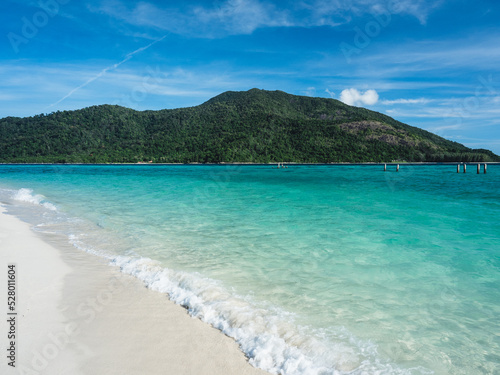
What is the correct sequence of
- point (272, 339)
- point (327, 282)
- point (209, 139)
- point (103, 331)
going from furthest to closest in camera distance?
point (209, 139) → point (327, 282) → point (103, 331) → point (272, 339)

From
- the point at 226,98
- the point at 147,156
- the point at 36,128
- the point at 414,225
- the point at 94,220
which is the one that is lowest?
the point at 414,225

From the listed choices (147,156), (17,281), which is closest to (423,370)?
(17,281)

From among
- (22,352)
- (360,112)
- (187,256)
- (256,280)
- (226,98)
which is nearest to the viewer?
(22,352)

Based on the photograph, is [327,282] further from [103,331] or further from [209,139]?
[209,139]

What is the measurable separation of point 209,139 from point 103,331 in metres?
156

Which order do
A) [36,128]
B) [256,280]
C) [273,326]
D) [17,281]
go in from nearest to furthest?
1. [273,326]
2. [17,281]
3. [256,280]
4. [36,128]

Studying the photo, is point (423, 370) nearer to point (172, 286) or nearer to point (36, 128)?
point (172, 286)

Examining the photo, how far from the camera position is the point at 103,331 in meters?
4.40

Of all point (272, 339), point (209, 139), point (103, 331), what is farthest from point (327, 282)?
point (209, 139)

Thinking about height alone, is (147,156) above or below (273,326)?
above

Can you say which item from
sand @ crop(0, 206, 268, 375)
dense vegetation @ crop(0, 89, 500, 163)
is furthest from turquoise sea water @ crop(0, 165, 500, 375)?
dense vegetation @ crop(0, 89, 500, 163)

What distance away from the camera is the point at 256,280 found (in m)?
6.66

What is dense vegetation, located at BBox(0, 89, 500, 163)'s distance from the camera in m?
147

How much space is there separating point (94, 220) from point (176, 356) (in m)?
11.6
